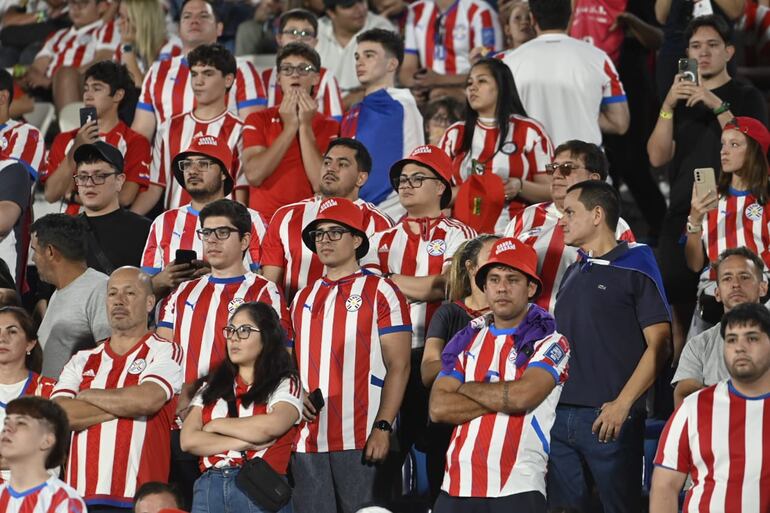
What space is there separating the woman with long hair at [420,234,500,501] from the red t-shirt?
5.76 ft

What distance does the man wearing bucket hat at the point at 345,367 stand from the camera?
23.1 feet

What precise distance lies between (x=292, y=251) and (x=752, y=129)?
2.74m

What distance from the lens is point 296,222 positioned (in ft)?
26.4

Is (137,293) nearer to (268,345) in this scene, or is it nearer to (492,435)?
(268,345)

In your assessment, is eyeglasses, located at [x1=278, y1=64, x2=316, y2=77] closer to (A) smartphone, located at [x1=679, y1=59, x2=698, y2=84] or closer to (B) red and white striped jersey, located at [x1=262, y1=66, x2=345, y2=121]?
(B) red and white striped jersey, located at [x1=262, y1=66, x2=345, y2=121]

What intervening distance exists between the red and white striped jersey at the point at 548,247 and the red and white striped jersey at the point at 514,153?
661 millimetres

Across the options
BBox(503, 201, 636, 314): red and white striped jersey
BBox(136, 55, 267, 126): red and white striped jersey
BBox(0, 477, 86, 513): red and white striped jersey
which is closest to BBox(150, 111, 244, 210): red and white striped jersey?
BBox(136, 55, 267, 126): red and white striped jersey

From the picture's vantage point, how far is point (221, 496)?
21.7 ft

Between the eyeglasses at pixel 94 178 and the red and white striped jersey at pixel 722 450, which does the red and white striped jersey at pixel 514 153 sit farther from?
the red and white striped jersey at pixel 722 450

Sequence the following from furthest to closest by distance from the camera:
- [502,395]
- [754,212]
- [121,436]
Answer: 1. [754,212]
2. [121,436]
3. [502,395]

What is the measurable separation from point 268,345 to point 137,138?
310 cm

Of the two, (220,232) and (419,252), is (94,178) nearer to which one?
(220,232)

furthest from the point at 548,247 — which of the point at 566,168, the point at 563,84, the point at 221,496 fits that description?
the point at 221,496

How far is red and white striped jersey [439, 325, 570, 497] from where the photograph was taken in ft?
20.9
